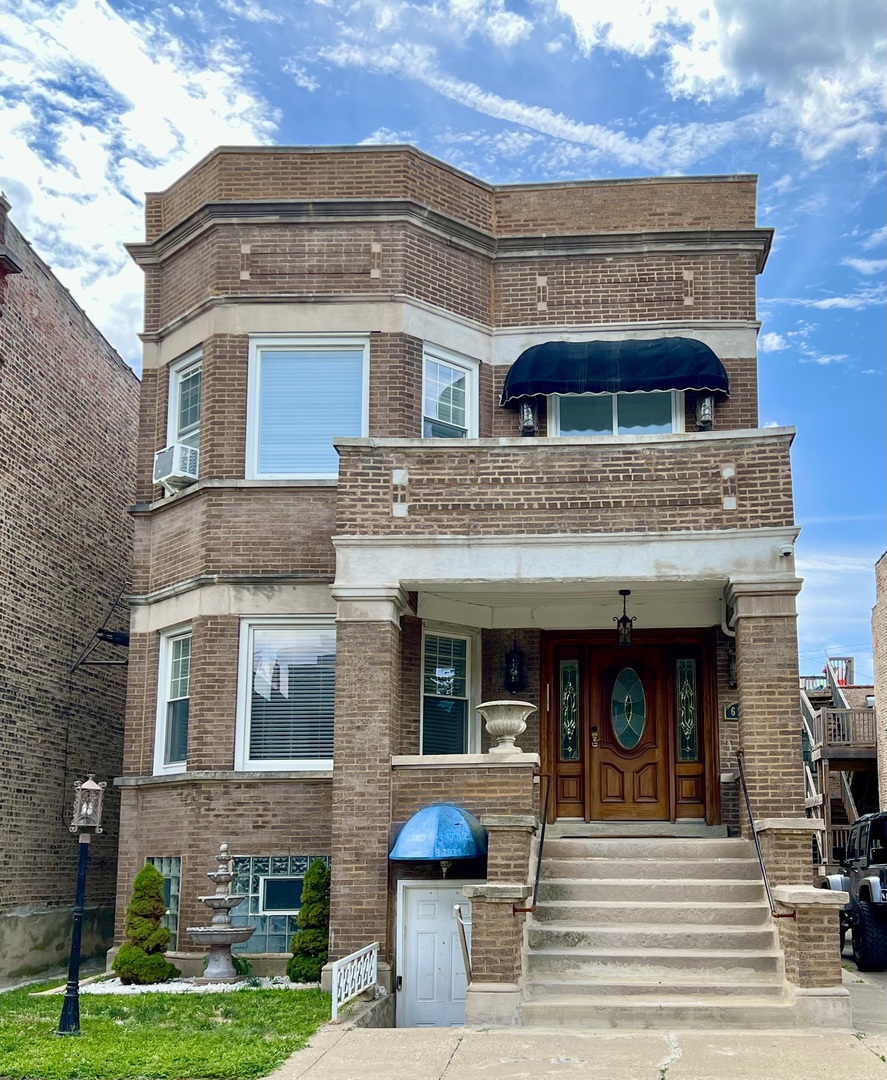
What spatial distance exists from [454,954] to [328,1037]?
302 cm

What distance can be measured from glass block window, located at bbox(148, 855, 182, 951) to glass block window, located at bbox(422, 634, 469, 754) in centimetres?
321

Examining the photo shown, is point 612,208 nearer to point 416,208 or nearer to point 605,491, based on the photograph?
point 416,208

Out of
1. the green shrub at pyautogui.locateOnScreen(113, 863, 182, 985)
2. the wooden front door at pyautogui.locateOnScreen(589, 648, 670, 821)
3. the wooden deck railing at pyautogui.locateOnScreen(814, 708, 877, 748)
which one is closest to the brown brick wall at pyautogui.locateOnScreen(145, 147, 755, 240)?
the wooden front door at pyautogui.locateOnScreen(589, 648, 670, 821)

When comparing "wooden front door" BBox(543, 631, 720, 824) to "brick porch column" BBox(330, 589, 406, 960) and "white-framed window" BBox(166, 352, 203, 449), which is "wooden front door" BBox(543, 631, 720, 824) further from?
"white-framed window" BBox(166, 352, 203, 449)

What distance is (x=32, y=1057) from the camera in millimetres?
9445

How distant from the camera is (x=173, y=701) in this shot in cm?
1590

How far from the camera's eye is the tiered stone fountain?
1355 cm

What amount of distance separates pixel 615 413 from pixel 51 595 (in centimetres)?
846

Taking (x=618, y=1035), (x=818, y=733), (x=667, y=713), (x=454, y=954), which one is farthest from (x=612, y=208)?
(x=818, y=733)

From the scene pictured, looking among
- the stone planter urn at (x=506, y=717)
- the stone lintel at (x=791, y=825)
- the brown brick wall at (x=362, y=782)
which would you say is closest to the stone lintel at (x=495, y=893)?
the stone planter urn at (x=506, y=717)

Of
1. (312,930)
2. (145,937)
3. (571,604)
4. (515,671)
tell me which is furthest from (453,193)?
(145,937)

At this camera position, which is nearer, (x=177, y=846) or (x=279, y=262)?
(x=177, y=846)

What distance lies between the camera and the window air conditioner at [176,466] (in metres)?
15.8

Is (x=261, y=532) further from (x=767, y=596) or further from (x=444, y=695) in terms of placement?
(x=767, y=596)
